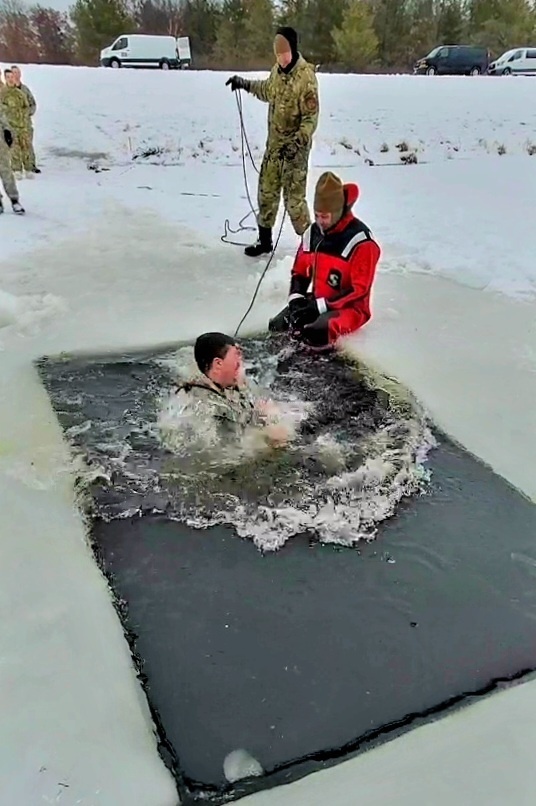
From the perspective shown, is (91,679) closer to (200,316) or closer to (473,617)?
(473,617)

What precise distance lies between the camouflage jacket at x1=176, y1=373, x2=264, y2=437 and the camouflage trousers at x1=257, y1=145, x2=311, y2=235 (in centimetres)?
238

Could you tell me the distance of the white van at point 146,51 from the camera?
19875 mm

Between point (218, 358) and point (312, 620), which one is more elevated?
point (218, 358)

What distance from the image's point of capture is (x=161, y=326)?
3.98m

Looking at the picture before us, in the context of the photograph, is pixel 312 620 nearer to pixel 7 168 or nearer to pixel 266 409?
pixel 266 409

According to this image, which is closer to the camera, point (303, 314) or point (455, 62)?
point (303, 314)

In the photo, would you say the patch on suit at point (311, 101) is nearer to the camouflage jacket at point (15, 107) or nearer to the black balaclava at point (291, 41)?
the black balaclava at point (291, 41)

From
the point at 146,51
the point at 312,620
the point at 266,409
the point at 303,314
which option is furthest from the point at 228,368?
the point at 146,51

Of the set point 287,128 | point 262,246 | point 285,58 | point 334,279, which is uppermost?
point 285,58

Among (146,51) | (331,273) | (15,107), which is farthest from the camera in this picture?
(146,51)

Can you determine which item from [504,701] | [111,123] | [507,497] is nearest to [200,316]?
[507,497]

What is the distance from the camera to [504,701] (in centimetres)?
184

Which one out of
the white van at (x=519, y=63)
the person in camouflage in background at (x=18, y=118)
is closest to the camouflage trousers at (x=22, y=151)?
the person in camouflage in background at (x=18, y=118)

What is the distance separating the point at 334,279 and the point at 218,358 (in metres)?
1.13
